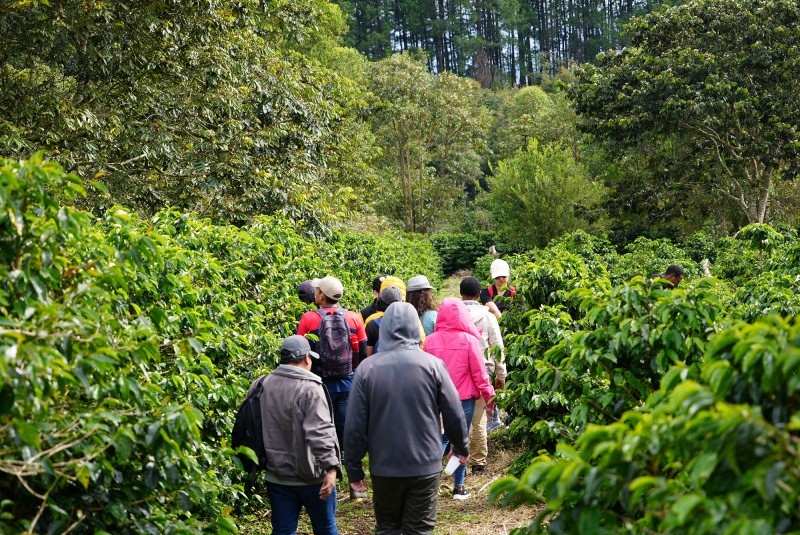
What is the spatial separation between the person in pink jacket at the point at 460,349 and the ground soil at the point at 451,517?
Answer: 909 millimetres

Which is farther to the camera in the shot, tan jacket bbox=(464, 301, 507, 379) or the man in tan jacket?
tan jacket bbox=(464, 301, 507, 379)

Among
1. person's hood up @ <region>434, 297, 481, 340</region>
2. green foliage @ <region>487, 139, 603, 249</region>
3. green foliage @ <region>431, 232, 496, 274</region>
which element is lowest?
green foliage @ <region>431, 232, 496, 274</region>

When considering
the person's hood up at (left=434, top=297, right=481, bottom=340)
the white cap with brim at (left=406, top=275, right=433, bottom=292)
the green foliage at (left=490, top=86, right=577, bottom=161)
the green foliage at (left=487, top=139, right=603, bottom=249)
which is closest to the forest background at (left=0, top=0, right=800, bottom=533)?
the green foliage at (left=487, top=139, right=603, bottom=249)

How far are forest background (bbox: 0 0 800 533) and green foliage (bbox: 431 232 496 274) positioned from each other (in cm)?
576

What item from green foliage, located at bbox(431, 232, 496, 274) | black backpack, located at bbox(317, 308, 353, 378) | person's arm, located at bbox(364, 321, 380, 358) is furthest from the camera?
green foliage, located at bbox(431, 232, 496, 274)

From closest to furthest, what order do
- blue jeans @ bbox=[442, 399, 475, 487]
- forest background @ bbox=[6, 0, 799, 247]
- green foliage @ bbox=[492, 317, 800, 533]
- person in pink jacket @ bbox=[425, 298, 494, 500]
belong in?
green foliage @ bbox=[492, 317, 800, 533] → person in pink jacket @ bbox=[425, 298, 494, 500] → blue jeans @ bbox=[442, 399, 475, 487] → forest background @ bbox=[6, 0, 799, 247]

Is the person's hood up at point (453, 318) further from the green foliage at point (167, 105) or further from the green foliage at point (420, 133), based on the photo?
the green foliage at point (420, 133)

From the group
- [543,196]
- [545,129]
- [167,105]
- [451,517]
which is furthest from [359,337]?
[545,129]

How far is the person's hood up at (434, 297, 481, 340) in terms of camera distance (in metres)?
6.75

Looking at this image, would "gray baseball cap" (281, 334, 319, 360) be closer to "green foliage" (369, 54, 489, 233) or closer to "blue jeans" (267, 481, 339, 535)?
"blue jeans" (267, 481, 339, 535)

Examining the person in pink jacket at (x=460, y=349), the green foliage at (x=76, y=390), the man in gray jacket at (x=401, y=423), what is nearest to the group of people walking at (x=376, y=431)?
the man in gray jacket at (x=401, y=423)

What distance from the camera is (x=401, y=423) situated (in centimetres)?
468

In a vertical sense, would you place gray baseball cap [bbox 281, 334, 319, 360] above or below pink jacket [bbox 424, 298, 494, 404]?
above

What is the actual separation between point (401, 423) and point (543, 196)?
87.6 ft
